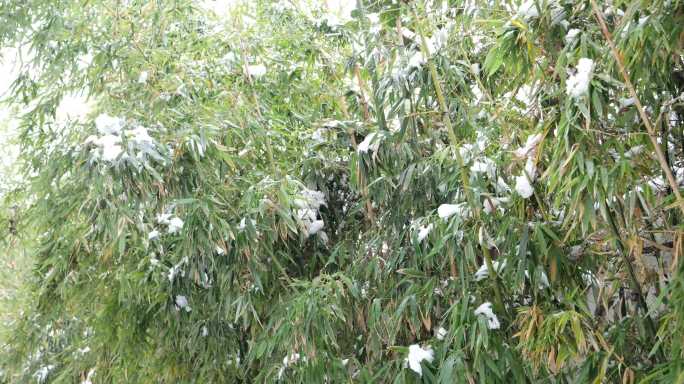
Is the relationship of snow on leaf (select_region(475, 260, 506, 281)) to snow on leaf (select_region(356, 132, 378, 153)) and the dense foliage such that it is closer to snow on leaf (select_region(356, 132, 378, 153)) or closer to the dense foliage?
the dense foliage

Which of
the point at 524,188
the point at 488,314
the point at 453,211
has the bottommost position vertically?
the point at 488,314

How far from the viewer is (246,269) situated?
2.79 meters

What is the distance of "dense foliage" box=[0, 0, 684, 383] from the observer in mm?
1897

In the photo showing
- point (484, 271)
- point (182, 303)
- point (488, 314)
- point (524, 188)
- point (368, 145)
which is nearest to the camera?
point (524, 188)

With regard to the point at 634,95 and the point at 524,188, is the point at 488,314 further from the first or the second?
the point at 634,95

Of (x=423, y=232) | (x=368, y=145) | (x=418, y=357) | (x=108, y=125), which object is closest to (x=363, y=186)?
(x=368, y=145)

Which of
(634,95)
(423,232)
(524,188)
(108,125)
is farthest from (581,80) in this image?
(108,125)

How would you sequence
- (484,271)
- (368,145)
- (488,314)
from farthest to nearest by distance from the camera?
(368,145)
(484,271)
(488,314)

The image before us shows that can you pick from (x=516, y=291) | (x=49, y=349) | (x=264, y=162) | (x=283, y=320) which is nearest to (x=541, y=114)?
(x=516, y=291)

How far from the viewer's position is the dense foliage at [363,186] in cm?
190

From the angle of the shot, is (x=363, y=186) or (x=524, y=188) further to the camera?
(x=363, y=186)

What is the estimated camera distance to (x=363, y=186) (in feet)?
8.55

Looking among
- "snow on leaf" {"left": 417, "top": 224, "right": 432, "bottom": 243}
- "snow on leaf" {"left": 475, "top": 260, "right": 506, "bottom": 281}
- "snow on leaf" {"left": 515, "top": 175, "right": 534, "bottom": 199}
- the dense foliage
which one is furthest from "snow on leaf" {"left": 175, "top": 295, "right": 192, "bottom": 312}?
"snow on leaf" {"left": 515, "top": 175, "right": 534, "bottom": 199}

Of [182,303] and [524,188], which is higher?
[524,188]
